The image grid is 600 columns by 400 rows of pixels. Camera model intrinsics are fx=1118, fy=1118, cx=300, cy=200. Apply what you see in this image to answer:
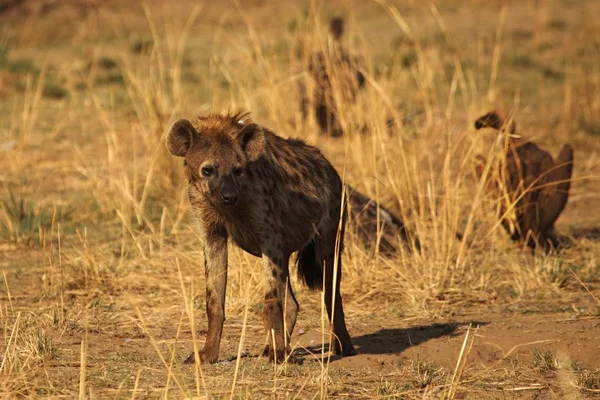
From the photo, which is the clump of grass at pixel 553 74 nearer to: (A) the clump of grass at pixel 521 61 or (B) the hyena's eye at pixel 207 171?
(A) the clump of grass at pixel 521 61

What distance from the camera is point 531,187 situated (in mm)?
7504

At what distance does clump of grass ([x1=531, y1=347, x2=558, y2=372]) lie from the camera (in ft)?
16.8

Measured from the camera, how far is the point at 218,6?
18.5 meters

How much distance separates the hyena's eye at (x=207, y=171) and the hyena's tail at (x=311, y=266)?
757 mm

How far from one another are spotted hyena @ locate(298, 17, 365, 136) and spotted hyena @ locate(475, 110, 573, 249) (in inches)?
48.2

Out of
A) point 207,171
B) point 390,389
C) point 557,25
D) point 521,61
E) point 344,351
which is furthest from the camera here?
point 557,25

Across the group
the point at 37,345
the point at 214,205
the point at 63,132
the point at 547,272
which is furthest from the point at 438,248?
the point at 63,132

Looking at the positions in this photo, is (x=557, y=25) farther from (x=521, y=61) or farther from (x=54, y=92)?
(x=54, y=92)

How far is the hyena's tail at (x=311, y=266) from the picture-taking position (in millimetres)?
5352

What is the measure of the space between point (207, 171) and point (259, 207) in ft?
0.95

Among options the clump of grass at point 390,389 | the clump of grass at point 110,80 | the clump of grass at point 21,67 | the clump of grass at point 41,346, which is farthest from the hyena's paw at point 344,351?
the clump of grass at point 21,67

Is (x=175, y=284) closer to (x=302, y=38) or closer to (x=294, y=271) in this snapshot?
(x=294, y=271)

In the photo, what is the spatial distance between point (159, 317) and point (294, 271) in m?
0.91

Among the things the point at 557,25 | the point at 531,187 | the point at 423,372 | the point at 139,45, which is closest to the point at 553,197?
the point at 531,187
